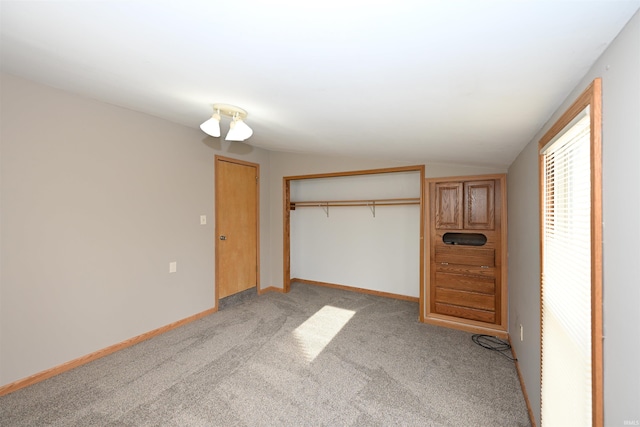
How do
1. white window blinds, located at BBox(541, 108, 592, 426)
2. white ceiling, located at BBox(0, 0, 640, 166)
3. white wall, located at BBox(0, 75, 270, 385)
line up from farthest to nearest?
white wall, located at BBox(0, 75, 270, 385) < white window blinds, located at BBox(541, 108, 592, 426) < white ceiling, located at BBox(0, 0, 640, 166)

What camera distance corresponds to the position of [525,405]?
6.67 feet

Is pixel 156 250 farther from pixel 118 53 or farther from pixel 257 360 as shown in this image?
pixel 118 53

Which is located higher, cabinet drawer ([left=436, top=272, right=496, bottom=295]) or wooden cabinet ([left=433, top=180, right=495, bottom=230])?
wooden cabinet ([left=433, top=180, right=495, bottom=230])

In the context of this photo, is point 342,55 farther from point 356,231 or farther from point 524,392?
point 356,231

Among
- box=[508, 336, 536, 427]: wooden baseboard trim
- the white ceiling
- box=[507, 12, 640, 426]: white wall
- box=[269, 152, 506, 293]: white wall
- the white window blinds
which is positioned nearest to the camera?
box=[507, 12, 640, 426]: white wall

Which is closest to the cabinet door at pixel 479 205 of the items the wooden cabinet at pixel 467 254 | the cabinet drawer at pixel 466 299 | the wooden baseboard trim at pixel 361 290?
the wooden cabinet at pixel 467 254

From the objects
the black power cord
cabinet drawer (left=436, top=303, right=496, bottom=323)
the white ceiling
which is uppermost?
the white ceiling

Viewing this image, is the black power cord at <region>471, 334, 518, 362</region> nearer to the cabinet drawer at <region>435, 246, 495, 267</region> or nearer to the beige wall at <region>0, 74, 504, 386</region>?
the cabinet drawer at <region>435, 246, 495, 267</region>

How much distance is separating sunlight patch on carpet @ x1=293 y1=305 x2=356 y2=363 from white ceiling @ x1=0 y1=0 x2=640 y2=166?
2.12m

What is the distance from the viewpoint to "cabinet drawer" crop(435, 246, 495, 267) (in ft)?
10.6

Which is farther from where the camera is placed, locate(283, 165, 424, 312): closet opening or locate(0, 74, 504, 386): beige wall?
locate(283, 165, 424, 312): closet opening

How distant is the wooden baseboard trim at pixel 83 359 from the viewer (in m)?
2.17

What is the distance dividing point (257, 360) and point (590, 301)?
2431 millimetres

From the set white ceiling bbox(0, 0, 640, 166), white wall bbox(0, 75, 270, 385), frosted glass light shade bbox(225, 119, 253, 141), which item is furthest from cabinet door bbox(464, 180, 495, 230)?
white wall bbox(0, 75, 270, 385)
